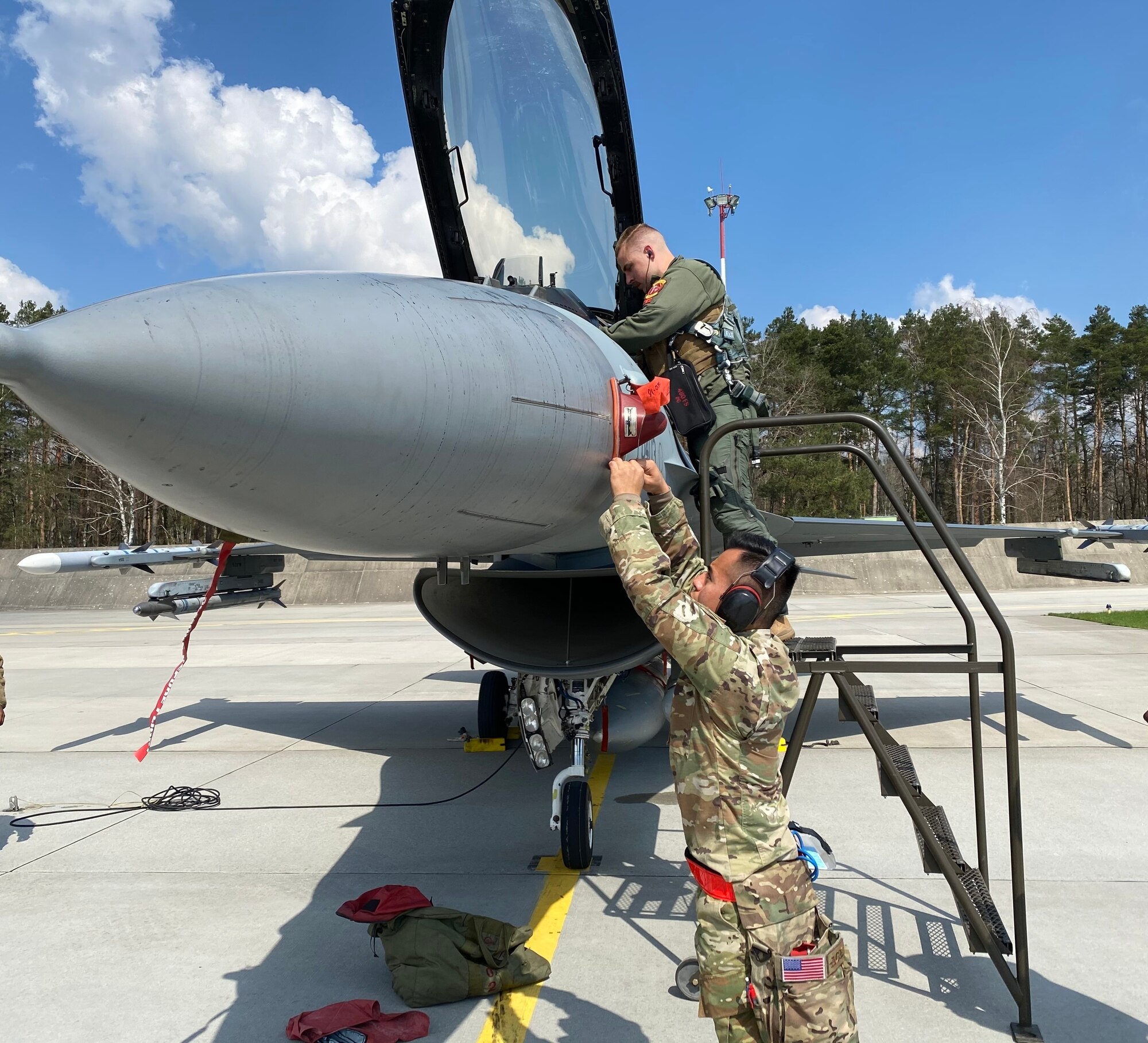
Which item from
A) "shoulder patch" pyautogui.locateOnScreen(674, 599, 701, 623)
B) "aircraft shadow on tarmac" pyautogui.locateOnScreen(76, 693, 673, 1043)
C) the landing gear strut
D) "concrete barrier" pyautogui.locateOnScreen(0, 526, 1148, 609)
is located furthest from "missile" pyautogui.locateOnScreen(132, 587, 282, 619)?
"concrete barrier" pyautogui.locateOnScreen(0, 526, 1148, 609)

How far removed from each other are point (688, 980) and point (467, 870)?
5.03ft

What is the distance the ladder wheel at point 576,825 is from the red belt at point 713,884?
6.75 ft

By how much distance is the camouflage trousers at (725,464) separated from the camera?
3047mm

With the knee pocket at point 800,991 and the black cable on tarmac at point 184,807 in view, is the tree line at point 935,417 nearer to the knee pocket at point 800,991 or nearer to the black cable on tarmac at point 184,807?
the black cable on tarmac at point 184,807

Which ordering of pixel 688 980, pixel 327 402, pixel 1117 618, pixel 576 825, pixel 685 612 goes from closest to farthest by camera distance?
pixel 327 402
pixel 685 612
pixel 688 980
pixel 576 825
pixel 1117 618

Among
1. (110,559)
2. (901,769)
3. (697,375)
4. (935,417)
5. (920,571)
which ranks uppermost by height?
(935,417)

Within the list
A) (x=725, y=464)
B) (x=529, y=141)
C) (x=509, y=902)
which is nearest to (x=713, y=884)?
(x=725, y=464)

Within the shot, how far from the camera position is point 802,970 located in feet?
5.99

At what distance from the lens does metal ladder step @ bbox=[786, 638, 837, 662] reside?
290cm

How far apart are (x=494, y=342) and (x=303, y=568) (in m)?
27.3

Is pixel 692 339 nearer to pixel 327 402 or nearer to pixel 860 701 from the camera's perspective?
pixel 860 701

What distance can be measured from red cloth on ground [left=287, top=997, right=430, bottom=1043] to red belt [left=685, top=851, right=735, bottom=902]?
3.97 feet

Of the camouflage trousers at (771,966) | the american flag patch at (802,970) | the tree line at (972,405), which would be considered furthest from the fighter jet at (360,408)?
the tree line at (972,405)

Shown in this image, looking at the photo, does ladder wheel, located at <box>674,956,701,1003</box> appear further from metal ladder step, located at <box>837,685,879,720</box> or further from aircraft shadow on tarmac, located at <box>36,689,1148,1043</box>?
metal ladder step, located at <box>837,685,879,720</box>
